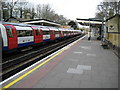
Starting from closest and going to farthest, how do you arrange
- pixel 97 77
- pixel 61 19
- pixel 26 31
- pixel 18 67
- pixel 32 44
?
1. pixel 97 77
2. pixel 18 67
3. pixel 26 31
4. pixel 32 44
5. pixel 61 19

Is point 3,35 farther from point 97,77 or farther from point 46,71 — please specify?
point 97,77

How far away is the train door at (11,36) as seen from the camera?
1204 centimetres

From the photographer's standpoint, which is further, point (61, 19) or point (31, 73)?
point (61, 19)

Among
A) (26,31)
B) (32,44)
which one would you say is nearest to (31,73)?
(26,31)

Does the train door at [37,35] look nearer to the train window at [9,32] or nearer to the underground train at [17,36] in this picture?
the underground train at [17,36]

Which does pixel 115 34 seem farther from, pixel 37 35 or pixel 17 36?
pixel 17 36

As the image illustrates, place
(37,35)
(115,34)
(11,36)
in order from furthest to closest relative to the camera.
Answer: (37,35), (115,34), (11,36)

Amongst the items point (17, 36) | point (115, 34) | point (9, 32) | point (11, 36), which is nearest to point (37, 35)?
point (17, 36)

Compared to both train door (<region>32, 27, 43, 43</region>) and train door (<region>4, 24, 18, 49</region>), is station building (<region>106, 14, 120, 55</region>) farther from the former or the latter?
train door (<region>4, 24, 18, 49</region>)

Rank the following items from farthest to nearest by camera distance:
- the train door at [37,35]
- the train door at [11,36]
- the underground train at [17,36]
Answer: the train door at [37,35] < the train door at [11,36] < the underground train at [17,36]

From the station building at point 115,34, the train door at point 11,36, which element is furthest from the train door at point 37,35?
the station building at point 115,34

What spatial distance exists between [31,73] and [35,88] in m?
1.99

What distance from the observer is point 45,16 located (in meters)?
76.9

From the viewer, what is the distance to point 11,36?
12406mm
